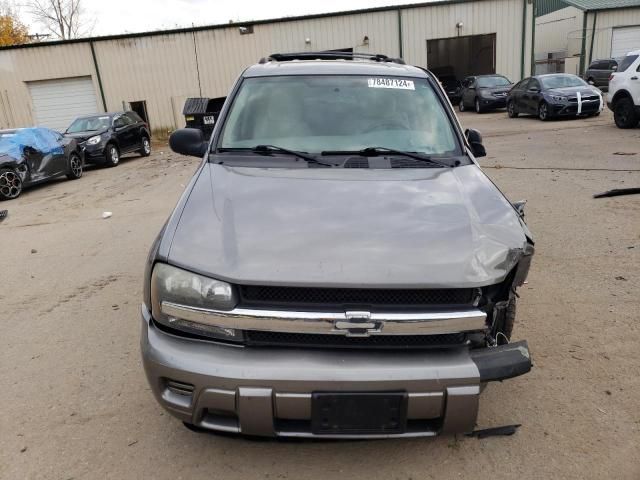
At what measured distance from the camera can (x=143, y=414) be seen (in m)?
2.84

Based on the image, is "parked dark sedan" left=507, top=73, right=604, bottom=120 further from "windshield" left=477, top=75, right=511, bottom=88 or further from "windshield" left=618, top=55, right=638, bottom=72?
"windshield" left=477, top=75, right=511, bottom=88

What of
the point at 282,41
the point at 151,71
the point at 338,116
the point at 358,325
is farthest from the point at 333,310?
the point at 151,71

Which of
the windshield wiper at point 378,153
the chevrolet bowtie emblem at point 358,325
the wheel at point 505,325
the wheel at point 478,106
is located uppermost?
the windshield wiper at point 378,153

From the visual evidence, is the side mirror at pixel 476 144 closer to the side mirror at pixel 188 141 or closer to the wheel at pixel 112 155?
the side mirror at pixel 188 141

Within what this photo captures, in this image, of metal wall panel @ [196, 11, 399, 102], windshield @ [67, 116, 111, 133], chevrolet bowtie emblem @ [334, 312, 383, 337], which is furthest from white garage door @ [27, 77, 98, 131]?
chevrolet bowtie emblem @ [334, 312, 383, 337]

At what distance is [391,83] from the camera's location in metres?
3.68

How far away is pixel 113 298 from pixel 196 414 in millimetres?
2724

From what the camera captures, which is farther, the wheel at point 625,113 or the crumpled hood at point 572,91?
the crumpled hood at point 572,91

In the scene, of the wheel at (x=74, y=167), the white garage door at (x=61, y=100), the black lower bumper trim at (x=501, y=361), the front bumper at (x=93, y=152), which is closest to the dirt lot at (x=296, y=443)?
the black lower bumper trim at (x=501, y=361)

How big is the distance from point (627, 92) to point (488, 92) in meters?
9.51

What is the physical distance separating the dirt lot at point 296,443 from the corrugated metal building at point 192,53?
1826 cm

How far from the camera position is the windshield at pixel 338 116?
10.9 feet

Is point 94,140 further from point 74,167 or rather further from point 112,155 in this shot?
point 74,167

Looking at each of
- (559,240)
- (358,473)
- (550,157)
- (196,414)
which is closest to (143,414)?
(196,414)
